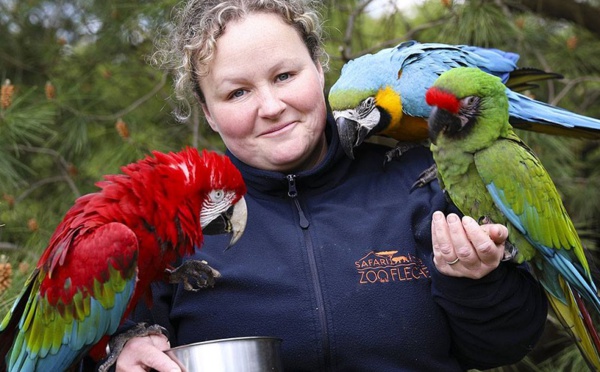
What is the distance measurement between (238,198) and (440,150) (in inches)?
19.0

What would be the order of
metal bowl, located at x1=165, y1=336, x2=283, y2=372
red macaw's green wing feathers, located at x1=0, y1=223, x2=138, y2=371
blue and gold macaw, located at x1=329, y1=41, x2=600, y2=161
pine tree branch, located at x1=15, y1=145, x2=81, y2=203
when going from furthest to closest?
1. pine tree branch, located at x1=15, y1=145, x2=81, y2=203
2. blue and gold macaw, located at x1=329, y1=41, x2=600, y2=161
3. red macaw's green wing feathers, located at x1=0, y1=223, x2=138, y2=371
4. metal bowl, located at x1=165, y1=336, x2=283, y2=372

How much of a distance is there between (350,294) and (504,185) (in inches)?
17.0

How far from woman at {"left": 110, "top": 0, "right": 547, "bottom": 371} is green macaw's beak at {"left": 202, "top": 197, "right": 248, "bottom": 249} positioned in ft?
0.26

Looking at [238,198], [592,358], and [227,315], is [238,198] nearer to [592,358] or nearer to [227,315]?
[227,315]

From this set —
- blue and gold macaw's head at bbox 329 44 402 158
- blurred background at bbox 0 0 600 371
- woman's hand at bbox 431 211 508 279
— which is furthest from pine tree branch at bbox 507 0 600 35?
woman's hand at bbox 431 211 508 279

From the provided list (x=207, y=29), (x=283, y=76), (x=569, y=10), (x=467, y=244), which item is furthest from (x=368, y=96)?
(x=569, y=10)

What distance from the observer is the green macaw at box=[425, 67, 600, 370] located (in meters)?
1.69

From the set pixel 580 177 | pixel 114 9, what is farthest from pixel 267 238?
pixel 580 177

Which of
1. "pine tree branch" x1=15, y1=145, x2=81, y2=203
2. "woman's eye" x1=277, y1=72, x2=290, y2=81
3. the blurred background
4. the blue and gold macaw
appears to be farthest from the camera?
"pine tree branch" x1=15, y1=145, x2=81, y2=203

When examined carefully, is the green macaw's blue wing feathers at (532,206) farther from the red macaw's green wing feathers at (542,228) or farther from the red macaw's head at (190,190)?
the red macaw's head at (190,190)

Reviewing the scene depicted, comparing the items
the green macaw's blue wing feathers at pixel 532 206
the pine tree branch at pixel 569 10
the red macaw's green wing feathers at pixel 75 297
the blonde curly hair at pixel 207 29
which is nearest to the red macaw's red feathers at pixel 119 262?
the red macaw's green wing feathers at pixel 75 297

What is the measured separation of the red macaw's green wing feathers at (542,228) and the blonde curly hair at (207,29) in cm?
58

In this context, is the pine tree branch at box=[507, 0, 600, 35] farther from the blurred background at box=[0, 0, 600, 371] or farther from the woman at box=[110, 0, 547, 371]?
the woman at box=[110, 0, 547, 371]

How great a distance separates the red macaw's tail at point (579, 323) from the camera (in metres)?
1.73
